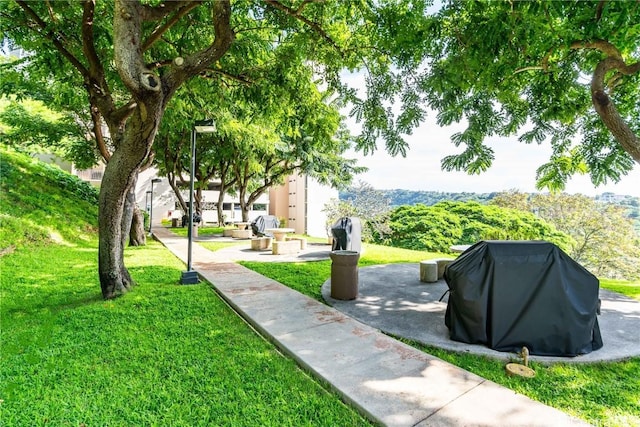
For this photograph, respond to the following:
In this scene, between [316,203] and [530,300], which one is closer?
[530,300]

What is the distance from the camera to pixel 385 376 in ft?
9.67

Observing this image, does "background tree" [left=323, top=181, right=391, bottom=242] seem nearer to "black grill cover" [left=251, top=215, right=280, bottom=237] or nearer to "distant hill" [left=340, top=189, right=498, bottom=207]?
"distant hill" [left=340, top=189, right=498, bottom=207]

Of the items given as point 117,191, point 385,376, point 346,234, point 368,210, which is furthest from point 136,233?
point 385,376

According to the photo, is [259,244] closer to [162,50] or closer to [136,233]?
[136,233]

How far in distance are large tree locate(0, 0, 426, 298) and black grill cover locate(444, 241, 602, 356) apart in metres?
3.20

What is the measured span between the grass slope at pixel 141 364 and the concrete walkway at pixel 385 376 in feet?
0.62

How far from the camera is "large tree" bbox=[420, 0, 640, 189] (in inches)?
141

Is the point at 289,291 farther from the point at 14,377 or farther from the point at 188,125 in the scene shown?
the point at 188,125

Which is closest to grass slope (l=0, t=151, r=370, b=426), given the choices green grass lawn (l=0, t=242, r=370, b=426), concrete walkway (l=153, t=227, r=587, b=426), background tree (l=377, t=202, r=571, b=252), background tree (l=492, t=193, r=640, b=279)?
green grass lawn (l=0, t=242, r=370, b=426)

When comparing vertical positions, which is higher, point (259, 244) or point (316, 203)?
point (316, 203)

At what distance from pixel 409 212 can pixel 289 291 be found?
48.3 ft

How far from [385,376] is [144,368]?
2340mm

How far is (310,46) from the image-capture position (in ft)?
21.1

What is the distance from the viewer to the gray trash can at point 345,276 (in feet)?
18.3
